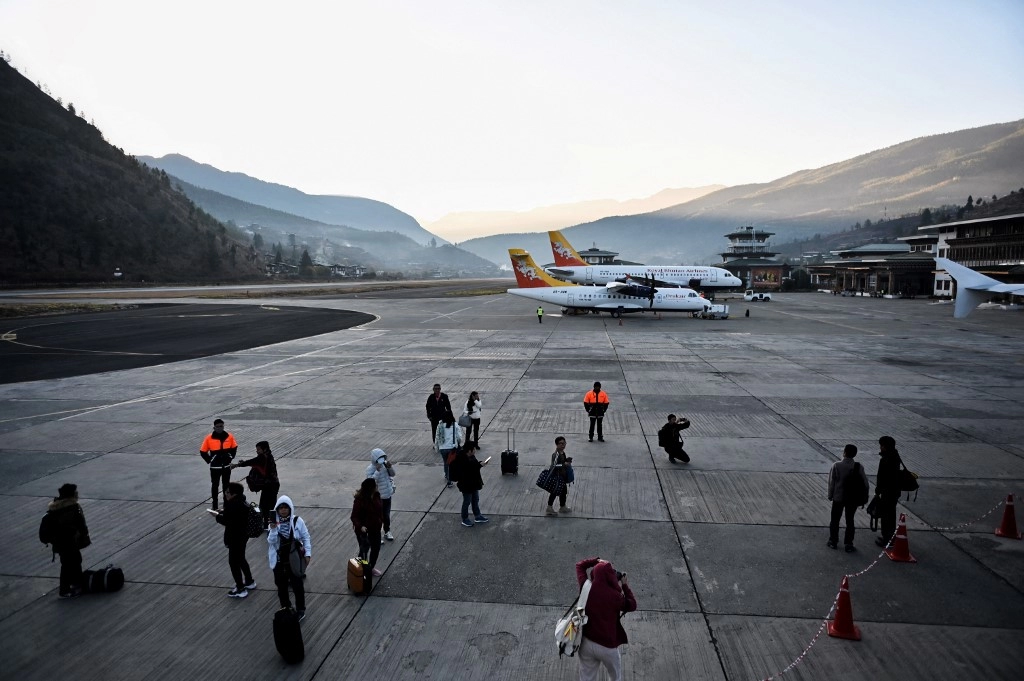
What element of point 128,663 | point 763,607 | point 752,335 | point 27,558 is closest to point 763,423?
point 763,607

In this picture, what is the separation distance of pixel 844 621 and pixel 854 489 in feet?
8.37

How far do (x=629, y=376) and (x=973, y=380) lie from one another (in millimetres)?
13235

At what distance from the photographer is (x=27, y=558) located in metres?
8.59

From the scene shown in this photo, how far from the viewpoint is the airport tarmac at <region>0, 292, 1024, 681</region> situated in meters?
6.43

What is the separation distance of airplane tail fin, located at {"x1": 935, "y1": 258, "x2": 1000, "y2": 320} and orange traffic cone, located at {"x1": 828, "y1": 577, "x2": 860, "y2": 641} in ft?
46.9

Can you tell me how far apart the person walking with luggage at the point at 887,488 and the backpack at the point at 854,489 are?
0.31 m

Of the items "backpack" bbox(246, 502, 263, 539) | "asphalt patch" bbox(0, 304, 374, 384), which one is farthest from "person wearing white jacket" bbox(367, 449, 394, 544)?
"asphalt patch" bbox(0, 304, 374, 384)

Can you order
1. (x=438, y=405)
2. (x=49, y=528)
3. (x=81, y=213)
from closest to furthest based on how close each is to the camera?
(x=49, y=528) < (x=438, y=405) < (x=81, y=213)

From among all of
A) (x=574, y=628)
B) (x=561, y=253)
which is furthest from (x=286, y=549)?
(x=561, y=253)

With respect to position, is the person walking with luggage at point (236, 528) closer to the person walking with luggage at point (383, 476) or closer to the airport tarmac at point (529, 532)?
the airport tarmac at point (529, 532)

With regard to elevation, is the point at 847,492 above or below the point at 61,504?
below

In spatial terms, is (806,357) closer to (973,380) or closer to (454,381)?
(973,380)

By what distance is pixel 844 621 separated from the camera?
6.63 m

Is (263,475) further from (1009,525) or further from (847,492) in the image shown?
(1009,525)
